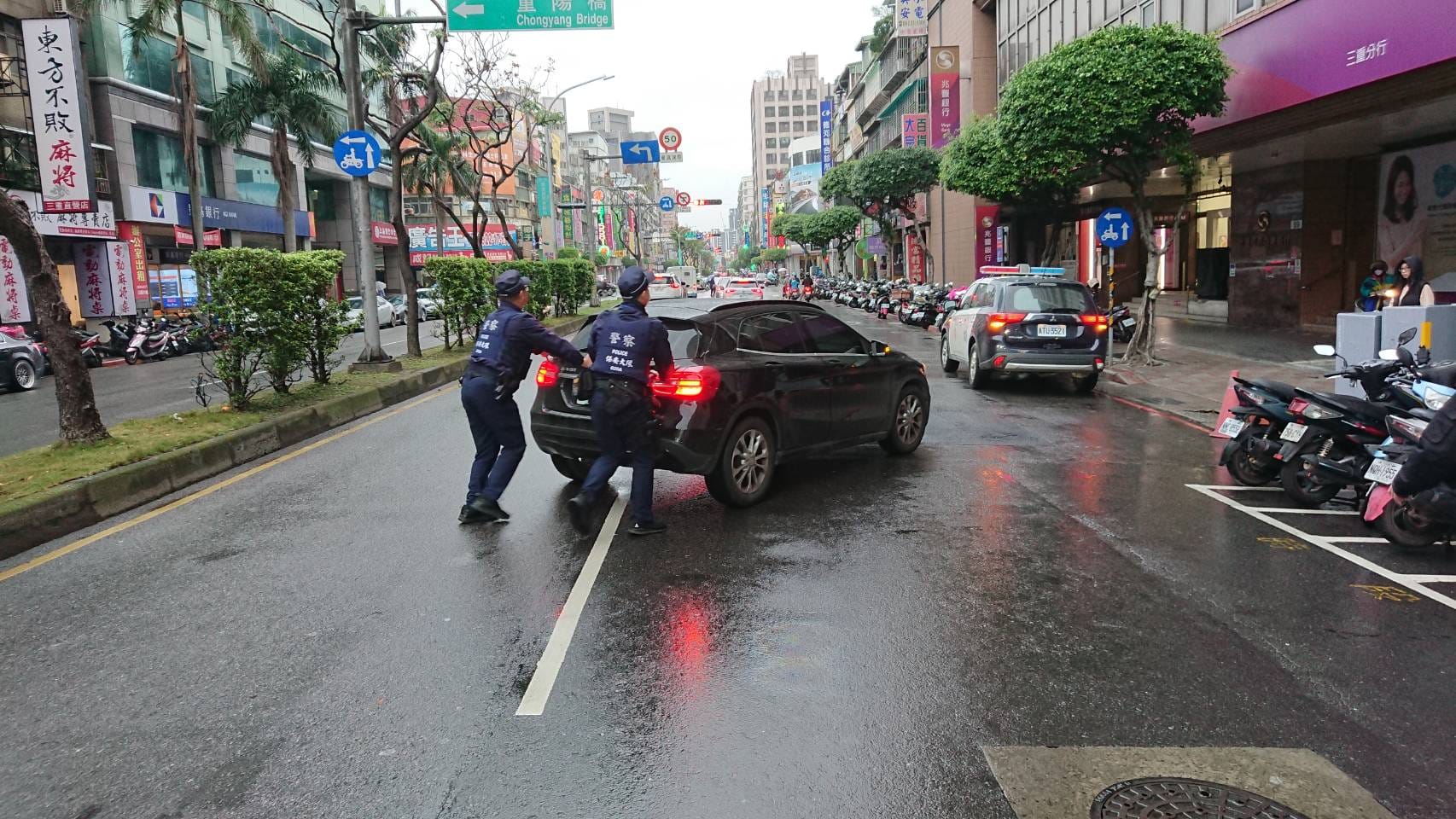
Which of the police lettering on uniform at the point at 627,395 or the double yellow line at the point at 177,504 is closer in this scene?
the police lettering on uniform at the point at 627,395

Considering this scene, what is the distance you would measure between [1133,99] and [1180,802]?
1425 centimetres

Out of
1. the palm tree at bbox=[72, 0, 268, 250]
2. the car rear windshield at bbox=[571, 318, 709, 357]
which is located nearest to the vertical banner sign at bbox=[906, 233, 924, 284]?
the palm tree at bbox=[72, 0, 268, 250]

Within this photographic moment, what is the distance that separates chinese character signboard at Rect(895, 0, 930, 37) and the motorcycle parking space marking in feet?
134

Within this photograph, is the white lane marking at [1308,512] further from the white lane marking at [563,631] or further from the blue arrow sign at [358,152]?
the blue arrow sign at [358,152]

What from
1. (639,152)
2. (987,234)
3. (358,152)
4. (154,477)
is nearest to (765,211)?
(639,152)

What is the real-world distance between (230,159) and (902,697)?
42103 millimetres

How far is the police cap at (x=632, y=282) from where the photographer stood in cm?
627

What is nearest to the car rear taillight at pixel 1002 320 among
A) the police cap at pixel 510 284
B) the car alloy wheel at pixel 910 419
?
the car alloy wheel at pixel 910 419

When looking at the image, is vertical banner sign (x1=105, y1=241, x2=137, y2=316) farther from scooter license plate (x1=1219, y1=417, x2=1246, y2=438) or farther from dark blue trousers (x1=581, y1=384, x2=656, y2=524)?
scooter license plate (x1=1219, y1=417, x2=1246, y2=438)

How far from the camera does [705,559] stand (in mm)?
5879

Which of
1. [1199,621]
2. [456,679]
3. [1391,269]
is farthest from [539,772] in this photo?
[1391,269]

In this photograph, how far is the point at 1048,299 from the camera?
524 inches

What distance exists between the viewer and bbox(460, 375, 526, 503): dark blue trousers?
6.64 meters

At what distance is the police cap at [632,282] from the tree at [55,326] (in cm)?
586
